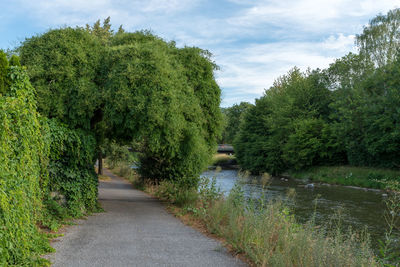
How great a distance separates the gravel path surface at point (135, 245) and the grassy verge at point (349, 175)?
2565 centimetres

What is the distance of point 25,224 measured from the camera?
6531mm

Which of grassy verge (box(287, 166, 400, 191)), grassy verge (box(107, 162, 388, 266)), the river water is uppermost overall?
grassy verge (box(107, 162, 388, 266))

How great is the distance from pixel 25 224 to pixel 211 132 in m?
10.8

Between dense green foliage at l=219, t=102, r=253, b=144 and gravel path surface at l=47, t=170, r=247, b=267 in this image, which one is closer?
gravel path surface at l=47, t=170, r=247, b=267

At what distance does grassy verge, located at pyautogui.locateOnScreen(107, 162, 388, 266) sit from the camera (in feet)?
19.2

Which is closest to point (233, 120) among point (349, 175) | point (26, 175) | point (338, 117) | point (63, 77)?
point (338, 117)

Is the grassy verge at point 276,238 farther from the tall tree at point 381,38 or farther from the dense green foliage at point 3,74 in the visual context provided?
the tall tree at point 381,38

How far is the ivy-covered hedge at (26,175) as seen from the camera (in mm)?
5757

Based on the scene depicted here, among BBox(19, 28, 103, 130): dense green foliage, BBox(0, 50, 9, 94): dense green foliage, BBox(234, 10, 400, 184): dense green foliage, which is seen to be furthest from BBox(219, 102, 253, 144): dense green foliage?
BBox(0, 50, 9, 94): dense green foliage

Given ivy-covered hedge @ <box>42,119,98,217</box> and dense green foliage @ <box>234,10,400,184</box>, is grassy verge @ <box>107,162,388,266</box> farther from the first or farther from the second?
dense green foliage @ <box>234,10,400,184</box>

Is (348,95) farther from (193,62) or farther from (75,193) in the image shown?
(75,193)

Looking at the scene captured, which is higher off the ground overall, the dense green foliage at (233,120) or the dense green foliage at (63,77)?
the dense green foliage at (233,120)

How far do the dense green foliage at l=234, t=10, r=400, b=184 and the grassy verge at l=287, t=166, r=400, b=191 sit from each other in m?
1.29

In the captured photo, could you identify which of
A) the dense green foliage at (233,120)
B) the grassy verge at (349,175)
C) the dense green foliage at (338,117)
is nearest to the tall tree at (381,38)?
the dense green foliage at (338,117)
